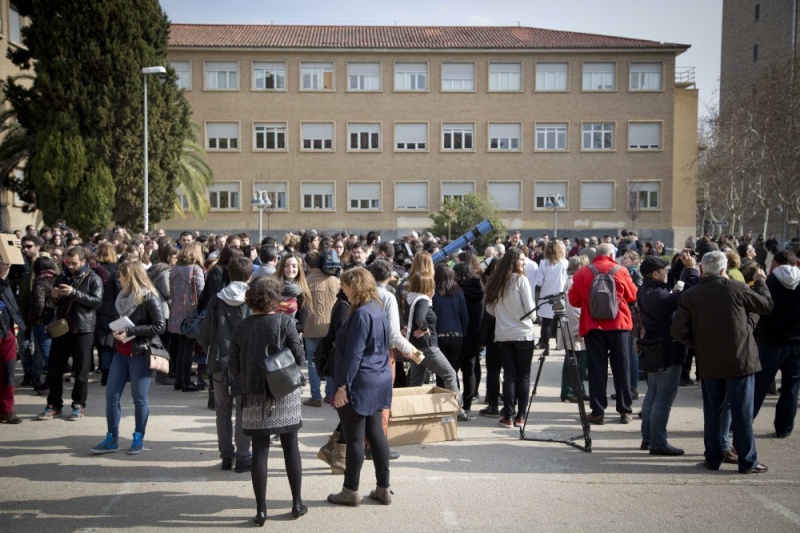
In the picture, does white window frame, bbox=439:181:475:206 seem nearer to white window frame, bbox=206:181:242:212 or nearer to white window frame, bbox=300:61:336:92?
white window frame, bbox=300:61:336:92

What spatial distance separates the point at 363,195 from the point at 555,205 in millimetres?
12214

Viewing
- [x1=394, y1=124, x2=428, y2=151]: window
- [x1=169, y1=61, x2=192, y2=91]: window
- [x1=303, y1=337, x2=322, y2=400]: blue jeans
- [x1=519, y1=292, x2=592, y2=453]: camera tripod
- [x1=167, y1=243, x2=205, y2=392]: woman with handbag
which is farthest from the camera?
[x1=394, y1=124, x2=428, y2=151]: window

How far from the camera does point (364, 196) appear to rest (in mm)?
50312

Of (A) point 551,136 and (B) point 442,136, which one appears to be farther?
(A) point 551,136

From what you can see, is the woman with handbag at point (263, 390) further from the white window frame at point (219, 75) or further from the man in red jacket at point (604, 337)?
the white window frame at point (219, 75)

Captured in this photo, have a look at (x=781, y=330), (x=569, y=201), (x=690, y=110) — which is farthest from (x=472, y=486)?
(x=690, y=110)

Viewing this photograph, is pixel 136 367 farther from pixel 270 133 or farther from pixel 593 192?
pixel 593 192

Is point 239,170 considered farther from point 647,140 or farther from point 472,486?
point 472,486

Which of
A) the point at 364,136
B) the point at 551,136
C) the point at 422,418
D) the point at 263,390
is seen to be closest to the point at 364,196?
the point at 364,136

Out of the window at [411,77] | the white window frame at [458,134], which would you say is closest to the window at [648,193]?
the white window frame at [458,134]

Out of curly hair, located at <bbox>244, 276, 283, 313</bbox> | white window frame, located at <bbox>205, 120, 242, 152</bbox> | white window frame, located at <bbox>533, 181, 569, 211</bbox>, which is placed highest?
white window frame, located at <bbox>205, 120, 242, 152</bbox>

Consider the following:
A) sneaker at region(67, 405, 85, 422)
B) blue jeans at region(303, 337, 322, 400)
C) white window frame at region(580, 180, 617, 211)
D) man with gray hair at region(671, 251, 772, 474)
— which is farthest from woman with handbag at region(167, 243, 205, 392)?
white window frame at region(580, 180, 617, 211)

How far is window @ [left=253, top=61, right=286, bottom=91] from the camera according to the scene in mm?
49438

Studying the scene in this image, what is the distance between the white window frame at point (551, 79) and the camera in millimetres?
50125
